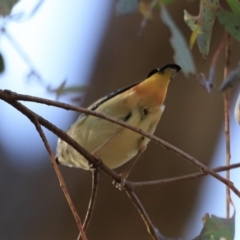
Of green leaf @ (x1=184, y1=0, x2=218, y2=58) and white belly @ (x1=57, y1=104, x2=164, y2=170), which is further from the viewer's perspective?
white belly @ (x1=57, y1=104, x2=164, y2=170)

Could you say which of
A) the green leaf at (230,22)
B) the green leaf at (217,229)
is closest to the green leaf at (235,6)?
the green leaf at (230,22)

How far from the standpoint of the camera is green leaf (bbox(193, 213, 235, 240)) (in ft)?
1.96

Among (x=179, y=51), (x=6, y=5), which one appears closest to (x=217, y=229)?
(x=179, y=51)

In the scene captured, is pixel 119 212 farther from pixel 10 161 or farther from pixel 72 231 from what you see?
pixel 10 161

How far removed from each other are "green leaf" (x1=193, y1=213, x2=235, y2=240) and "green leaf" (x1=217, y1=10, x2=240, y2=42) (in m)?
0.19

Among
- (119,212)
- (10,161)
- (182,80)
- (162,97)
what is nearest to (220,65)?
(182,80)

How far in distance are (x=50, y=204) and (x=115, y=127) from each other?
496mm

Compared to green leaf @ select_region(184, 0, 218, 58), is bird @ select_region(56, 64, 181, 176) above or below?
above

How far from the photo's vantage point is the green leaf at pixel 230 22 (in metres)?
0.56

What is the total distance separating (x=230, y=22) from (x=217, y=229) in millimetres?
208

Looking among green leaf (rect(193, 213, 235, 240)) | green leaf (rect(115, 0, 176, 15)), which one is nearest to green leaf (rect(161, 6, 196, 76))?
green leaf (rect(115, 0, 176, 15))

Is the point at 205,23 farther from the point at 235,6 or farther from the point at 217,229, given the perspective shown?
the point at 217,229

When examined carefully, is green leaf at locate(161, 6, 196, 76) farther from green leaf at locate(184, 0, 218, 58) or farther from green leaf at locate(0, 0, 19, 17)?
green leaf at locate(0, 0, 19, 17)

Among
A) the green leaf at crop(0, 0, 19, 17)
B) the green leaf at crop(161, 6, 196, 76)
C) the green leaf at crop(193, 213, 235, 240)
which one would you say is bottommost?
the green leaf at crop(193, 213, 235, 240)
